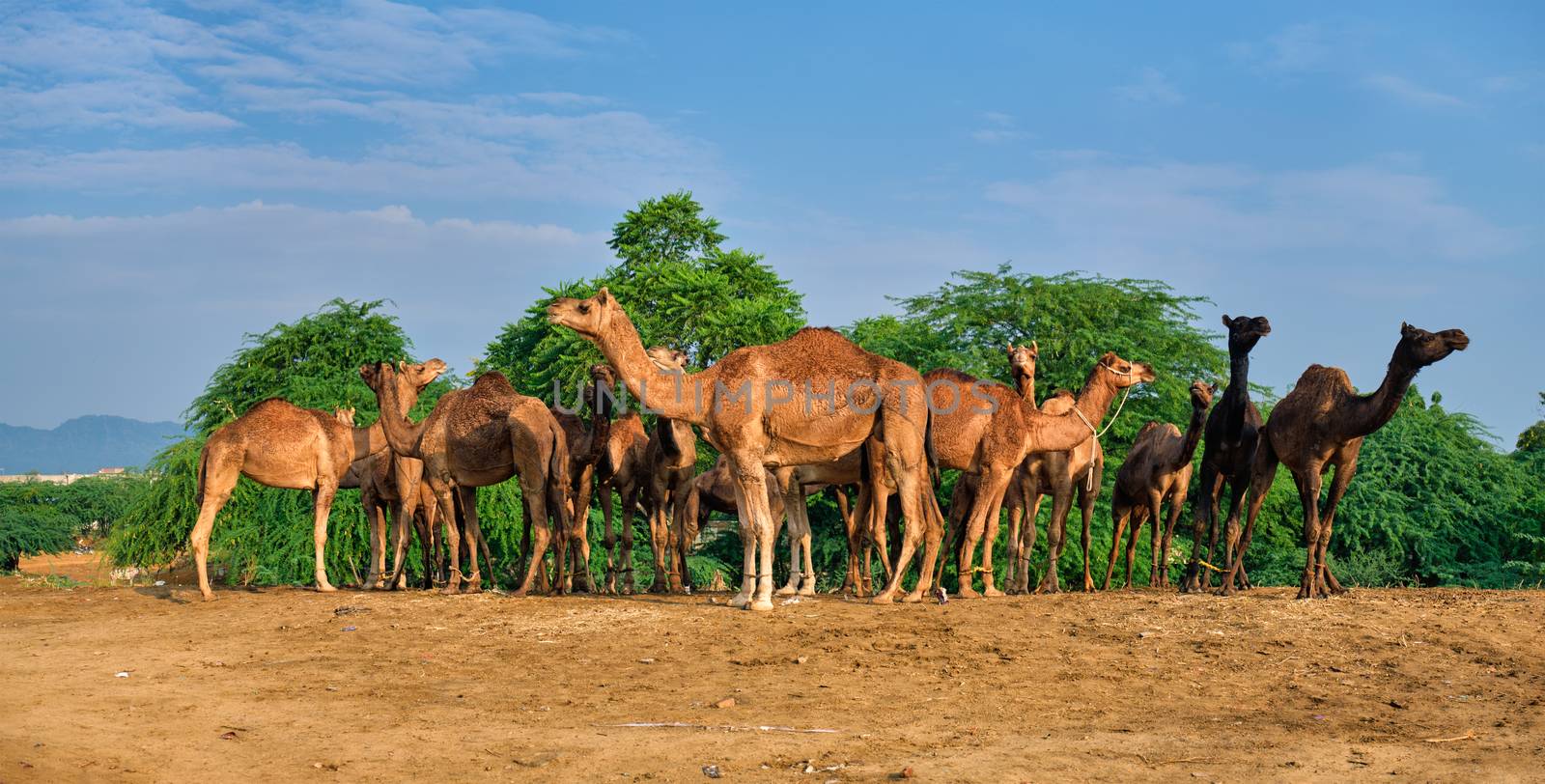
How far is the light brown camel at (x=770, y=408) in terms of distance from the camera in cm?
1313

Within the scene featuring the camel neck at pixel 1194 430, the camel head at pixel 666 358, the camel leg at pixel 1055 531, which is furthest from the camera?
the camel neck at pixel 1194 430

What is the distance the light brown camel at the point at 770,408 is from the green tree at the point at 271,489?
11.7 m

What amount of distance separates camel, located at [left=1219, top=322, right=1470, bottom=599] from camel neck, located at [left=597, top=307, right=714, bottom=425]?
5626 millimetres

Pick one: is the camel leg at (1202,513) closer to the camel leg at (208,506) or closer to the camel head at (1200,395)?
the camel head at (1200,395)

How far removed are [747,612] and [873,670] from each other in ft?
9.36

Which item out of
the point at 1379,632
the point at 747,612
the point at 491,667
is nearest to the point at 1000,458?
the point at 747,612

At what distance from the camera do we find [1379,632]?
37.4 ft

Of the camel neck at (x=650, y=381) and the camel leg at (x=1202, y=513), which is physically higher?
the camel neck at (x=650, y=381)

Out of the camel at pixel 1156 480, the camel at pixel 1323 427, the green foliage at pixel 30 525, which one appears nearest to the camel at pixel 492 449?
the camel at pixel 1156 480

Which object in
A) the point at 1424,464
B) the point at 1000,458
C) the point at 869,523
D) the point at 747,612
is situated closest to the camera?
the point at 747,612

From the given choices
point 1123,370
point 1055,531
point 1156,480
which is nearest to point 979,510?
point 1055,531

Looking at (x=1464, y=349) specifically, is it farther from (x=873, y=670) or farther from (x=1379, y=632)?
(x=873, y=670)

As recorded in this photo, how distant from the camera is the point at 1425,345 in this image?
12047 mm

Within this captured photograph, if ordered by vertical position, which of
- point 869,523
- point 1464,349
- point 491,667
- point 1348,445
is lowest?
point 491,667
